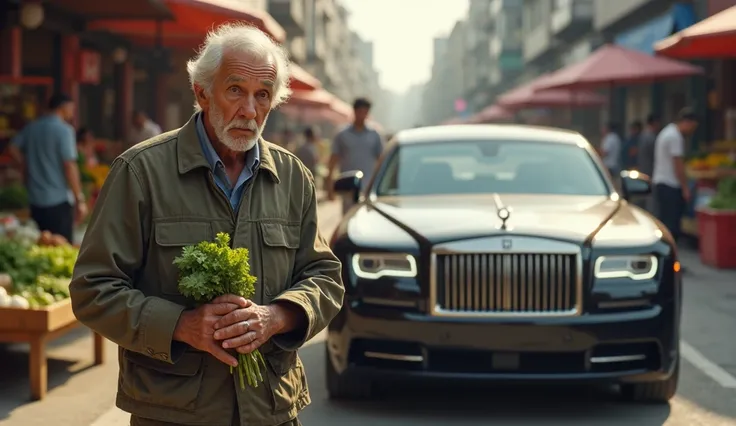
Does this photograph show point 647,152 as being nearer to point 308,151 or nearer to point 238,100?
point 308,151

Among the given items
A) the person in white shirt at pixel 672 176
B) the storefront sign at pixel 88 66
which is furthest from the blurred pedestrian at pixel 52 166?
the storefront sign at pixel 88 66

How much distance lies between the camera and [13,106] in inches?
656

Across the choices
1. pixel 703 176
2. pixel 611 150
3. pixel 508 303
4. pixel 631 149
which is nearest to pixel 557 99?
pixel 611 150

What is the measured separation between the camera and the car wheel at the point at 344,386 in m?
6.69

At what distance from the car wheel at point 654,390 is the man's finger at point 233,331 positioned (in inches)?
165

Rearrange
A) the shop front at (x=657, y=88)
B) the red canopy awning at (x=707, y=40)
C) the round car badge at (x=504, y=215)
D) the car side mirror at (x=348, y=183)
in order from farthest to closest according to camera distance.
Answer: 1. the shop front at (x=657, y=88)
2. the red canopy awning at (x=707, y=40)
3. the car side mirror at (x=348, y=183)
4. the round car badge at (x=504, y=215)

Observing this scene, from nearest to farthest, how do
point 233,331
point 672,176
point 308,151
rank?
1. point 233,331
2. point 672,176
3. point 308,151

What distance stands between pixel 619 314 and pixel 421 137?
2.61 meters

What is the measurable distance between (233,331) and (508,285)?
368 centimetres

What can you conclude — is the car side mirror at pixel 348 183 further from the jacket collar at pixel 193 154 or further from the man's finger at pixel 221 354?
the man's finger at pixel 221 354

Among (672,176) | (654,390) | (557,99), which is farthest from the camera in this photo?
(557,99)

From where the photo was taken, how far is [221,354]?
2.90m

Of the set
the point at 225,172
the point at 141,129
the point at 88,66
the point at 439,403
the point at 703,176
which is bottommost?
the point at 439,403

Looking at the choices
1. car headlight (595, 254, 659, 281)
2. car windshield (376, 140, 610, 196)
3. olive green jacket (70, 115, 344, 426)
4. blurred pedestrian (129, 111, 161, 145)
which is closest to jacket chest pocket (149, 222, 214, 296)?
olive green jacket (70, 115, 344, 426)
